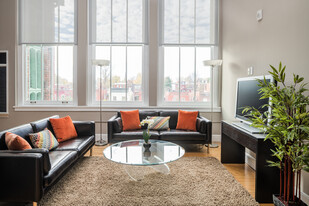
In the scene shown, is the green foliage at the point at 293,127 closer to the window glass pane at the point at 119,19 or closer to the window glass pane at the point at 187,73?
the window glass pane at the point at 187,73

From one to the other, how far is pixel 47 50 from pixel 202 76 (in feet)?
12.4

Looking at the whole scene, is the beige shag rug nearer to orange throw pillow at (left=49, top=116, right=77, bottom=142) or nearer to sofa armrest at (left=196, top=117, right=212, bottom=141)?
orange throw pillow at (left=49, top=116, right=77, bottom=142)

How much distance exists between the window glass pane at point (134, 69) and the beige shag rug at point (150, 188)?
7.58ft

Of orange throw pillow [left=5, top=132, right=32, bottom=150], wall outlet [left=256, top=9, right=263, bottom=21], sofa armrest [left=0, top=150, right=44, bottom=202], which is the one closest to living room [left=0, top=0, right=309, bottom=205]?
wall outlet [left=256, top=9, right=263, bottom=21]

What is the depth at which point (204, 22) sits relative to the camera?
5.20 metres

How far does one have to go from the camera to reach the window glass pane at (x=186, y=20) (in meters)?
5.19

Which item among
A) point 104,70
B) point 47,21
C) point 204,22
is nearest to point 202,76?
point 204,22

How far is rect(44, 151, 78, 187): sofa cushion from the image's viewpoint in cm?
222

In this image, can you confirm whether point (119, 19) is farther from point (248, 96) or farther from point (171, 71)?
point (248, 96)

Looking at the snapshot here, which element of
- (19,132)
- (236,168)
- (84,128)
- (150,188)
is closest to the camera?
(150,188)

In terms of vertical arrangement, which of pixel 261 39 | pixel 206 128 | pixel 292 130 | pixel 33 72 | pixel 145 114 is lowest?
pixel 206 128

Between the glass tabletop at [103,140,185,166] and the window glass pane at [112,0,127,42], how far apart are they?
9.52 ft

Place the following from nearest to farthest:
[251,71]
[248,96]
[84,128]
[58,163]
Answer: [58,163]
[248,96]
[251,71]
[84,128]

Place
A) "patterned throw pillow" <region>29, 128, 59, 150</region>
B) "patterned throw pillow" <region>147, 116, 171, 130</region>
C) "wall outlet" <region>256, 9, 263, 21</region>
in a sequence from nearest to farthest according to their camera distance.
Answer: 1. "patterned throw pillow" <region>29, 128, 59, 150</region>
2. "wall outlet" <region>256, 9, 263, 21</region>
3. "patterned throw pillow" <region>147, 116, 171, 130</region>
